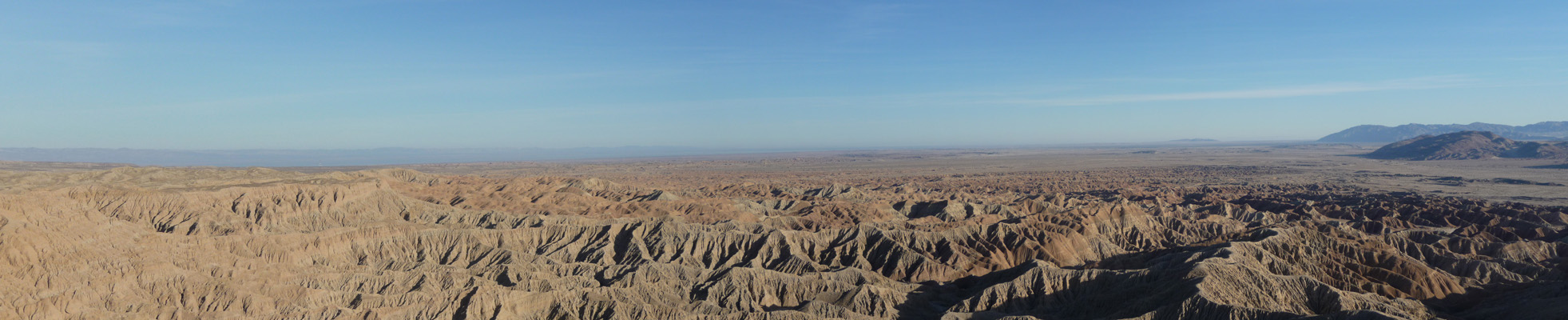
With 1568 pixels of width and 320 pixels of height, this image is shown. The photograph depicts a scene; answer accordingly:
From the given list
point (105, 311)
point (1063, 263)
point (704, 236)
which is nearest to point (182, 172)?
point (105, 311)

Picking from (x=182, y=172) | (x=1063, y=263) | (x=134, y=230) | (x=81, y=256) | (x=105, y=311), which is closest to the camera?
(x=105, y=311)

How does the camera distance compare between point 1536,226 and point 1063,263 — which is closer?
point 1063,263

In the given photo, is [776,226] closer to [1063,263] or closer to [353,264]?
[1063,263]

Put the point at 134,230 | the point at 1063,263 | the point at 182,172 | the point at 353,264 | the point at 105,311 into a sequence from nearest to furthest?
the point at 105,311 < the point at 134,230 < the point at 353,264 < the point at 1063,263 < the point at 182,172

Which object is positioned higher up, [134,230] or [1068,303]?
[134,230]
